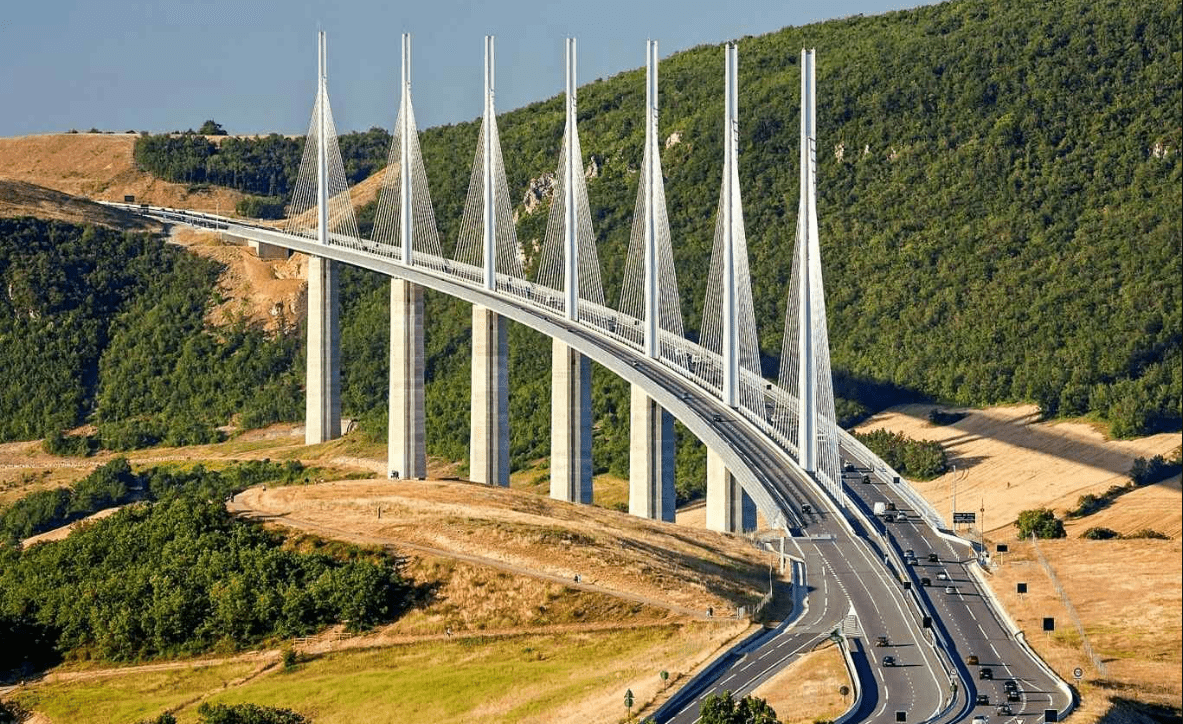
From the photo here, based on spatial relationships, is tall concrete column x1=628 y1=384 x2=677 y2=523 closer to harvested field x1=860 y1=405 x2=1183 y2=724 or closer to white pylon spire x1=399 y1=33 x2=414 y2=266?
harvested field x1=860 y1=405 x2=1183 y2=724

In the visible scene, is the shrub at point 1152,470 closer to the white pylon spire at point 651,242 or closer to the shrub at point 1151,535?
the shrub at point 1151,535

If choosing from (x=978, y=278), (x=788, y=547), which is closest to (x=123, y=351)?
(x=978, y=278)

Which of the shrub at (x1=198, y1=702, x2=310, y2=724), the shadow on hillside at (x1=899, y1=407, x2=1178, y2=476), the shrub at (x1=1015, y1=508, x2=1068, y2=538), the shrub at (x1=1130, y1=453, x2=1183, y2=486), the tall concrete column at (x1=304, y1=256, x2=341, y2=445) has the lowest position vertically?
the shrub at (x1=198, y1=702, x2=310, y2=724)

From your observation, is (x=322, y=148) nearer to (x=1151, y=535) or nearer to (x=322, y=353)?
(x=322, y=353)

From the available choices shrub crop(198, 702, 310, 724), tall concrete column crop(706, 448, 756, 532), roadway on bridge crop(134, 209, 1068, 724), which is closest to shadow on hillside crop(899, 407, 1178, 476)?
roadway on bridge crop(134, 209, 1068, 724)

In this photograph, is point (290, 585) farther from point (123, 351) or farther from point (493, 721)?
point (123, 351)

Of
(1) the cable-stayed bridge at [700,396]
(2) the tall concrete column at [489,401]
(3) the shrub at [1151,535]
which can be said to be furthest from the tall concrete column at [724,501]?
(2) the tall concrete column at [489,401]
